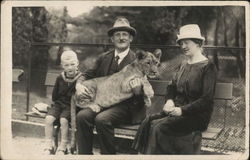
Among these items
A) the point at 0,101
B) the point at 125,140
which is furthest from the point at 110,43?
the point at 0,101

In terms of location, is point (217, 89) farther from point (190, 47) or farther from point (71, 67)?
point (71, 67)

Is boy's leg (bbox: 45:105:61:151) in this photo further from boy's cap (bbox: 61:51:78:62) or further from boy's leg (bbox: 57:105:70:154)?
boy's cap (bbox: 61:51:78:62)

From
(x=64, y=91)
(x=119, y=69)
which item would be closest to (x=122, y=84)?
(x=119, y=69)

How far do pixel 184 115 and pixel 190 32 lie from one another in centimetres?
63

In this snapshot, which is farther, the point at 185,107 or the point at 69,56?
the point at 69,56

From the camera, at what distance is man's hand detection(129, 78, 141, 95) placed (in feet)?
9.61

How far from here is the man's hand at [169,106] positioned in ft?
9.71

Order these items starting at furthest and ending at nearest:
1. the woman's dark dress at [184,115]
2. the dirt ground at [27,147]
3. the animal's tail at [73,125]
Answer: the dirt ground at [27,147]
the animal's tail at [73,125]
the woman's dark dress at [184,115]

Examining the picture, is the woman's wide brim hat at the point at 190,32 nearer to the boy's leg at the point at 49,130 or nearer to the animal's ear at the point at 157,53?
the animal's ear at the point at 157,53

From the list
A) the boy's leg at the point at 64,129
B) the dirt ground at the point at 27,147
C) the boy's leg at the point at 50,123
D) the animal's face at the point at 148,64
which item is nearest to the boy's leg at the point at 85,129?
the boy's leg at the point at 64,129

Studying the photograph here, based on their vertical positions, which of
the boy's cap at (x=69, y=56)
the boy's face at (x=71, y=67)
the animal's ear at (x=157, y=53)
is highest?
the animal's ear at (x=157, y=53)

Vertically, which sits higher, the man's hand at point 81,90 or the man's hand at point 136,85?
the man's hand at point 136,85

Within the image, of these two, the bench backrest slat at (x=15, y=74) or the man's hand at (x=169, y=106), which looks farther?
the bench backrest slat at (x=15, y=74)

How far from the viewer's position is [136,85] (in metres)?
2.93
